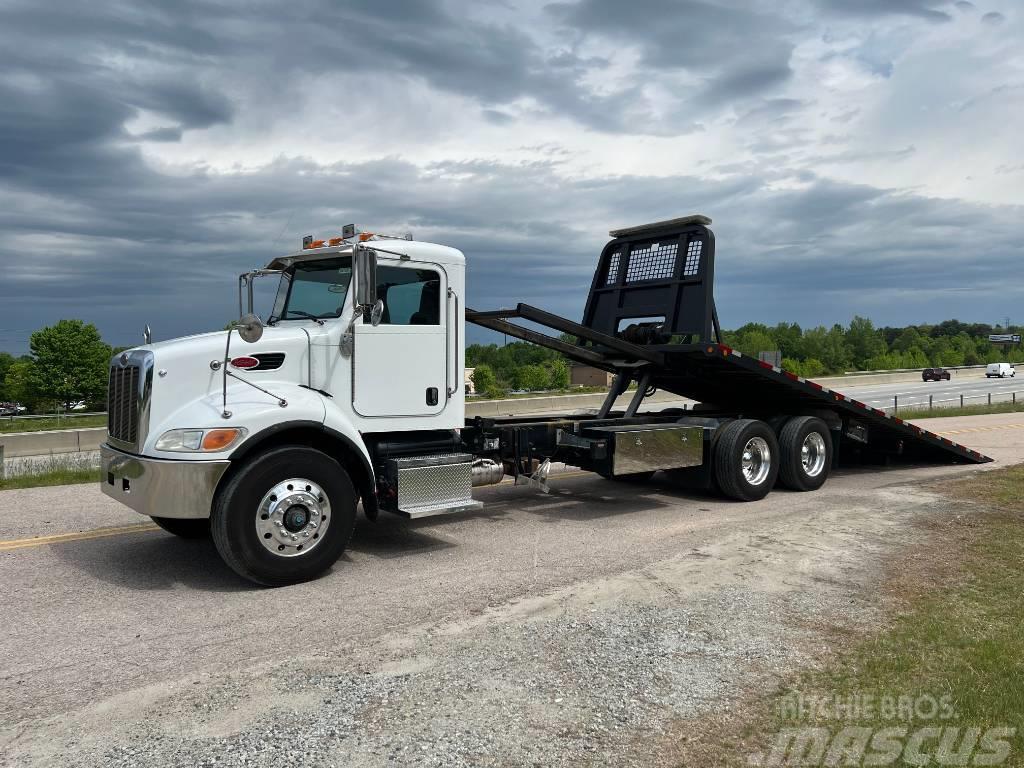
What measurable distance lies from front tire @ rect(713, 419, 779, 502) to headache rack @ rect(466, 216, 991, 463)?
0.67 m

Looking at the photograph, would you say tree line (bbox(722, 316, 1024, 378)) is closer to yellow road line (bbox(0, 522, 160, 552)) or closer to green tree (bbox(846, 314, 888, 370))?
green tree (bbox(846, 314, 888, 370))

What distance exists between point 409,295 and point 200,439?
217 centimetres

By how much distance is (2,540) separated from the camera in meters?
7.43

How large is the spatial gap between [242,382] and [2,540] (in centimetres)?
316

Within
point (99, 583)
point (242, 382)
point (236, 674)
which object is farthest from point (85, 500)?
point (236, 674)

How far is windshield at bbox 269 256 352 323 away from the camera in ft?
22.3

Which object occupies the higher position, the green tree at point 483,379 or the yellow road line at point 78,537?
the green tree at point 483,379

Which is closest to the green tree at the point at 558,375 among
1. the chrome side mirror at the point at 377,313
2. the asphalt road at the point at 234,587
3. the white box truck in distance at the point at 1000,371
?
the white box truck in distance at the point at 1000,371

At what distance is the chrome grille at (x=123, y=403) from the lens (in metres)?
6.04

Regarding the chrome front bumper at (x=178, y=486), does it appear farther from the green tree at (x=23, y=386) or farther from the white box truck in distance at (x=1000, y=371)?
the white box truck in distance at (x=1000, y=371)

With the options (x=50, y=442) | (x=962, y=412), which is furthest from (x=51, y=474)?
(x=962, y=412)

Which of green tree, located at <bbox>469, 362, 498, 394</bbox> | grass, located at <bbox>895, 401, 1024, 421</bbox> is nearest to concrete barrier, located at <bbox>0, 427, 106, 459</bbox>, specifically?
grass, located at <bbox>895, 401, 1024, 421</bbox>

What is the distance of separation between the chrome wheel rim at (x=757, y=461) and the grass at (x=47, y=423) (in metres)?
19.0
